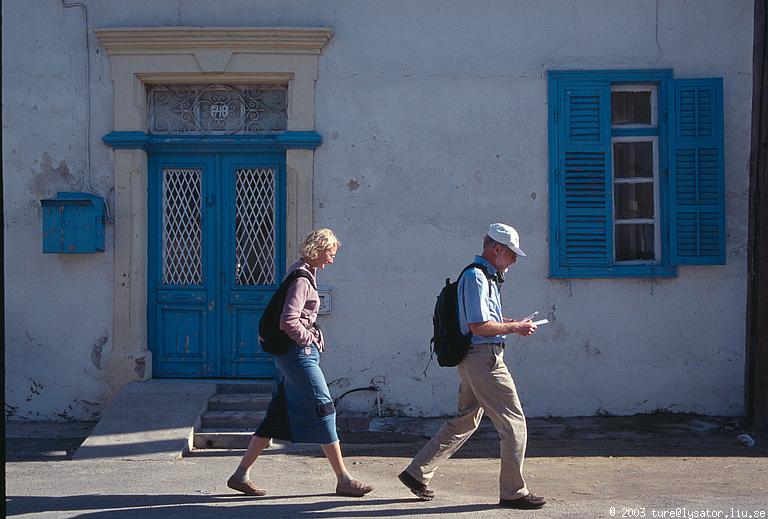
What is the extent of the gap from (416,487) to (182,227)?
4014mm

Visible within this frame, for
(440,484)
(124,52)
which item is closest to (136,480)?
(440,484)

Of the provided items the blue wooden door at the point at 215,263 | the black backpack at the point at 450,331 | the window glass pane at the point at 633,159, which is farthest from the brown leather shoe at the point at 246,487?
the window glass pane at the point at 633,159

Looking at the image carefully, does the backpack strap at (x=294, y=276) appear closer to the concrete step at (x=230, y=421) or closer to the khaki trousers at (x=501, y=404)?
the khaki trousers at (x=501, y=404)

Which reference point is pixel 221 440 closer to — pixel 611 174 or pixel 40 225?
pixel 40 225

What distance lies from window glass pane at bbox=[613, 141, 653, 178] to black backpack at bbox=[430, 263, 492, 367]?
11.4 ft

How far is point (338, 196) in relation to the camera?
830cm

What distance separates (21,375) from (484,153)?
474 cm

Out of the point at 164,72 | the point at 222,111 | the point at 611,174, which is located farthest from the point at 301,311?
the point at 611,174

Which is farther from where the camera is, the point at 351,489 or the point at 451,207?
the point at 451,207

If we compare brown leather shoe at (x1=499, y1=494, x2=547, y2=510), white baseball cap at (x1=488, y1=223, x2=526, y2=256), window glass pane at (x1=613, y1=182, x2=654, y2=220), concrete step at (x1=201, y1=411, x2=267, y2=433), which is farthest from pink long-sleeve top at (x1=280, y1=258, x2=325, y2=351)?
window glass pane at (x1=613, y1=182, x2=654, y2=220)

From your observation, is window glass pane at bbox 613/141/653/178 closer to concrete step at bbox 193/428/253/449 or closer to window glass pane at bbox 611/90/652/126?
window glass pane at bbox 611/90/652/126

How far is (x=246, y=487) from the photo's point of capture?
5750 millimetres

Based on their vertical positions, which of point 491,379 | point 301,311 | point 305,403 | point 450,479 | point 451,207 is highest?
point 451,207

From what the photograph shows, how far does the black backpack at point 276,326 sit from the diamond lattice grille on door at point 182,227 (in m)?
3.11
